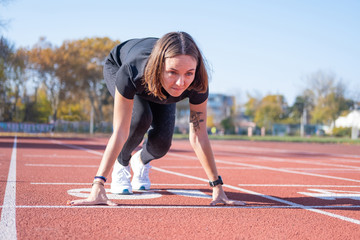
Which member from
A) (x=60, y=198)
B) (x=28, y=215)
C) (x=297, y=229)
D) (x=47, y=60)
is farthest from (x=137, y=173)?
(x=47, y=60)

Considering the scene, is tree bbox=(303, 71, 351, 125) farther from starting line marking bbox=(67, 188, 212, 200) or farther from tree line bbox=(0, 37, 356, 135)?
starting line marking bbox=(67, 188, 212, 200)

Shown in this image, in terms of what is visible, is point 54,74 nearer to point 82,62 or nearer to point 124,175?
point 82,62

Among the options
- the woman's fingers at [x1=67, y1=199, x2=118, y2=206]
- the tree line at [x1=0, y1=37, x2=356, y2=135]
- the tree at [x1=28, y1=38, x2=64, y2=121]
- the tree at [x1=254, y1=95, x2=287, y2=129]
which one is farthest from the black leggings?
→ the tree at [x1=254, y1=95, x2=287, y2=129]

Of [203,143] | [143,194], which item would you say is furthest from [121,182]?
[203,143]

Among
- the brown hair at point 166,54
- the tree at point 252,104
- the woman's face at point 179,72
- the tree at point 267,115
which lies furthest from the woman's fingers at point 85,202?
the tree at point 252,104

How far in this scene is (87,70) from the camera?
153 feet

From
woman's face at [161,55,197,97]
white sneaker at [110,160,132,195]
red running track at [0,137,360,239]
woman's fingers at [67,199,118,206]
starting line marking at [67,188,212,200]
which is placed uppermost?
woman's face at [161,55,197,97]

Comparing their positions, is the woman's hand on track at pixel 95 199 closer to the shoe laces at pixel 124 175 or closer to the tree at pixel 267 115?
the shoe laces at pixel 124 175

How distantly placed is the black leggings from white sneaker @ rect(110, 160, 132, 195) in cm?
8

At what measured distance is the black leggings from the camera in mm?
4172

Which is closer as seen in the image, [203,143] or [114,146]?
[114,146]

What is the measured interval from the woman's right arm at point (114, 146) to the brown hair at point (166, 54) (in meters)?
0.29

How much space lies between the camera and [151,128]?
4605mm

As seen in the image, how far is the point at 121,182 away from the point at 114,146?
811 mm
